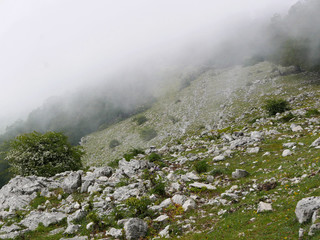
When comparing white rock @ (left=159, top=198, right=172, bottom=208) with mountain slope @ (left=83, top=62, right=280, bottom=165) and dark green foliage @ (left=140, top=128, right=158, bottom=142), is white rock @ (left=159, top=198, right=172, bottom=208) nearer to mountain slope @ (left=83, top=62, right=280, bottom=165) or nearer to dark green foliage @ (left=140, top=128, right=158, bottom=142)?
mountain slope @ (left=83, top=62, right=280, bottom=165)

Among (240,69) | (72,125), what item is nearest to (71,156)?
(240,69)

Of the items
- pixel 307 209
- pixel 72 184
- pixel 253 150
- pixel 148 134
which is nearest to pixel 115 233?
pixel 307 209

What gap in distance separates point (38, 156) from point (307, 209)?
2957 cm

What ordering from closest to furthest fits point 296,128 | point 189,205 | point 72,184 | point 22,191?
point 189,205 < point 72,184 < point 22,191 < point 296,128

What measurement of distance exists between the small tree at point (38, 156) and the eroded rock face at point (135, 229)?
21315mm

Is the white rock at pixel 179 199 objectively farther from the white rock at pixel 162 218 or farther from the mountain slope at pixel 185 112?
the mountain slope at pixel 185 112

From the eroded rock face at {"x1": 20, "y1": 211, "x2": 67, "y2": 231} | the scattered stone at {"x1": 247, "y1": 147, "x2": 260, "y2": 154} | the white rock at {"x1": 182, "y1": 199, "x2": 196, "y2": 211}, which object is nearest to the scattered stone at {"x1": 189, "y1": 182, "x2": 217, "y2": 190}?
the white rock at {"x1": 182, "y1": 199, "x2": 196, "y2": 211}

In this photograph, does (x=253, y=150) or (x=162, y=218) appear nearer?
(x=162, y=218)

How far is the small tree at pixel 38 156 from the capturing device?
89.4 feet

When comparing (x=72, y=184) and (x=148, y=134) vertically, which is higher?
(x=72, y=184)

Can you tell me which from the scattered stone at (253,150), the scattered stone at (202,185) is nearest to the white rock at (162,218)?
the scattered stone at (202,185)

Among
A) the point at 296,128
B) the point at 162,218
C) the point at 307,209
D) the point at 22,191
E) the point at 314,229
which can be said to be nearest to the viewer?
the point at 314,229

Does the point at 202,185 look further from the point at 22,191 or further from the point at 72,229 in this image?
the point at 22,191

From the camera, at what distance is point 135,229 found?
10.5 meters
